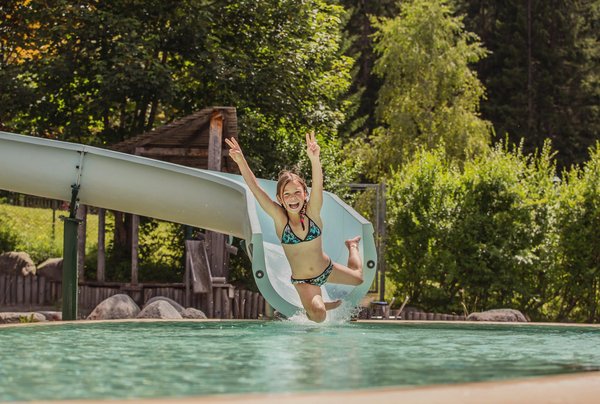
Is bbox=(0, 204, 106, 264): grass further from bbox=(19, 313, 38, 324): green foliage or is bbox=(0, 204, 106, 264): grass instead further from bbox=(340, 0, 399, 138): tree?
bbox=(340, 0, 399, 138): tree

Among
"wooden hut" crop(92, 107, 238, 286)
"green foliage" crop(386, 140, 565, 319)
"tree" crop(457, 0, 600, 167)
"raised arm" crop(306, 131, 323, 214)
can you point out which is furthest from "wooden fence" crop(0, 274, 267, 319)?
"tree" crop(457, 0, 600, 167)

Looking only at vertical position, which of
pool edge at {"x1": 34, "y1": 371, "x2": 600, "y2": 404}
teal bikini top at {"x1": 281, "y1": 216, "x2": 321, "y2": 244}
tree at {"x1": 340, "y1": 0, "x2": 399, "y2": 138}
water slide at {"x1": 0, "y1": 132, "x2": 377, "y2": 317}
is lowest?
pool edge at {"x1": 34, "y1": 371, "x2": 600, "y2": 404}

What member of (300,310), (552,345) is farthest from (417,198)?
(552,345)

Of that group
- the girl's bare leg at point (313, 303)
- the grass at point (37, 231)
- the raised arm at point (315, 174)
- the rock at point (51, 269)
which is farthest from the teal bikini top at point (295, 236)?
the grass at point (37, 231)

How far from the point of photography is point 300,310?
9.70m

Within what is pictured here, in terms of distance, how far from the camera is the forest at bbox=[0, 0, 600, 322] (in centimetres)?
1609

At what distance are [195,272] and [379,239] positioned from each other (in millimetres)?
3692

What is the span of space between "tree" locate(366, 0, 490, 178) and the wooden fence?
14620 mm

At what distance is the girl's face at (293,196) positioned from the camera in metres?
9.07

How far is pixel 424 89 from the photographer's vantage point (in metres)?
31.2

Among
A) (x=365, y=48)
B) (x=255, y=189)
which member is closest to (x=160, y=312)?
(x=255, y=189)

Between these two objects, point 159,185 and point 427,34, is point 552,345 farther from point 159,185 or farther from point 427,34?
point 427,34

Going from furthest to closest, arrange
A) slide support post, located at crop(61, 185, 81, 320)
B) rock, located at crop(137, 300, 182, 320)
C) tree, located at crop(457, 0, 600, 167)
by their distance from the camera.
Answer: tree, located at crop(457, 0, 600, 167) < rock, located at crop(137, 300, 182, 320) < slide support post, located at crop(61, 185, 81, 320)

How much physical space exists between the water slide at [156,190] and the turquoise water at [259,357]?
2.60 m
